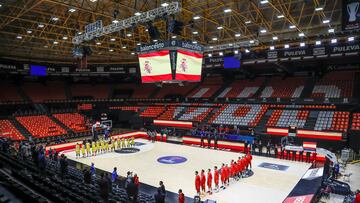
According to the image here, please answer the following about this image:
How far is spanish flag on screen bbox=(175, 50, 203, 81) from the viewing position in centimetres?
1514

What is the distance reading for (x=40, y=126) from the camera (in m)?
27.9

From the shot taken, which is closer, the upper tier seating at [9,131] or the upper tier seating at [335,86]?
the upper tier seating at [9,131]

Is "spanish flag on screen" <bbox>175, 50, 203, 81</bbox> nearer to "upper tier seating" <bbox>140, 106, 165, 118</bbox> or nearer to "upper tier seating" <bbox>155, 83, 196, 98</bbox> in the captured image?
"upper tier seating" <bbox>140, 106, 165, 118</bbox>

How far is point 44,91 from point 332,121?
3543 centimetres

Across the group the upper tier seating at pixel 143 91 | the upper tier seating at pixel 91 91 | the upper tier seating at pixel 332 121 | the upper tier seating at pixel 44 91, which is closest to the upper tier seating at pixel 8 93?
Result: the upper tier seating at pixel 44 91

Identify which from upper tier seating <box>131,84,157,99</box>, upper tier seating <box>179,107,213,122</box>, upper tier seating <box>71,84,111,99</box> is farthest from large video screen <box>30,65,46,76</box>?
upper tier seating <box>179,107,213,122</box>

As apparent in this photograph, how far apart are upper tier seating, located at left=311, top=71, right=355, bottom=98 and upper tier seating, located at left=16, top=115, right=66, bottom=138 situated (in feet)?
90.2

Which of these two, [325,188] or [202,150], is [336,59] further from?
[325,188]

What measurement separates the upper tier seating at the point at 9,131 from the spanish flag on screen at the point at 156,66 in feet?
52.9

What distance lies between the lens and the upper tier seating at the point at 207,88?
34.3 m

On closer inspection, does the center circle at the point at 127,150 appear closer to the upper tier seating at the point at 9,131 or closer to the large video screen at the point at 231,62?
the upper tier seating at the point at 9,131

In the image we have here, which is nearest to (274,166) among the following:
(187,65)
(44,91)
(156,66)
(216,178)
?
(216,178)

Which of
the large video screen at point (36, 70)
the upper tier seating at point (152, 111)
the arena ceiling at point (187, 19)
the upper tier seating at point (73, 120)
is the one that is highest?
the arena ceiling at point (187, 19)

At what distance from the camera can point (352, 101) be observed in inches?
878
